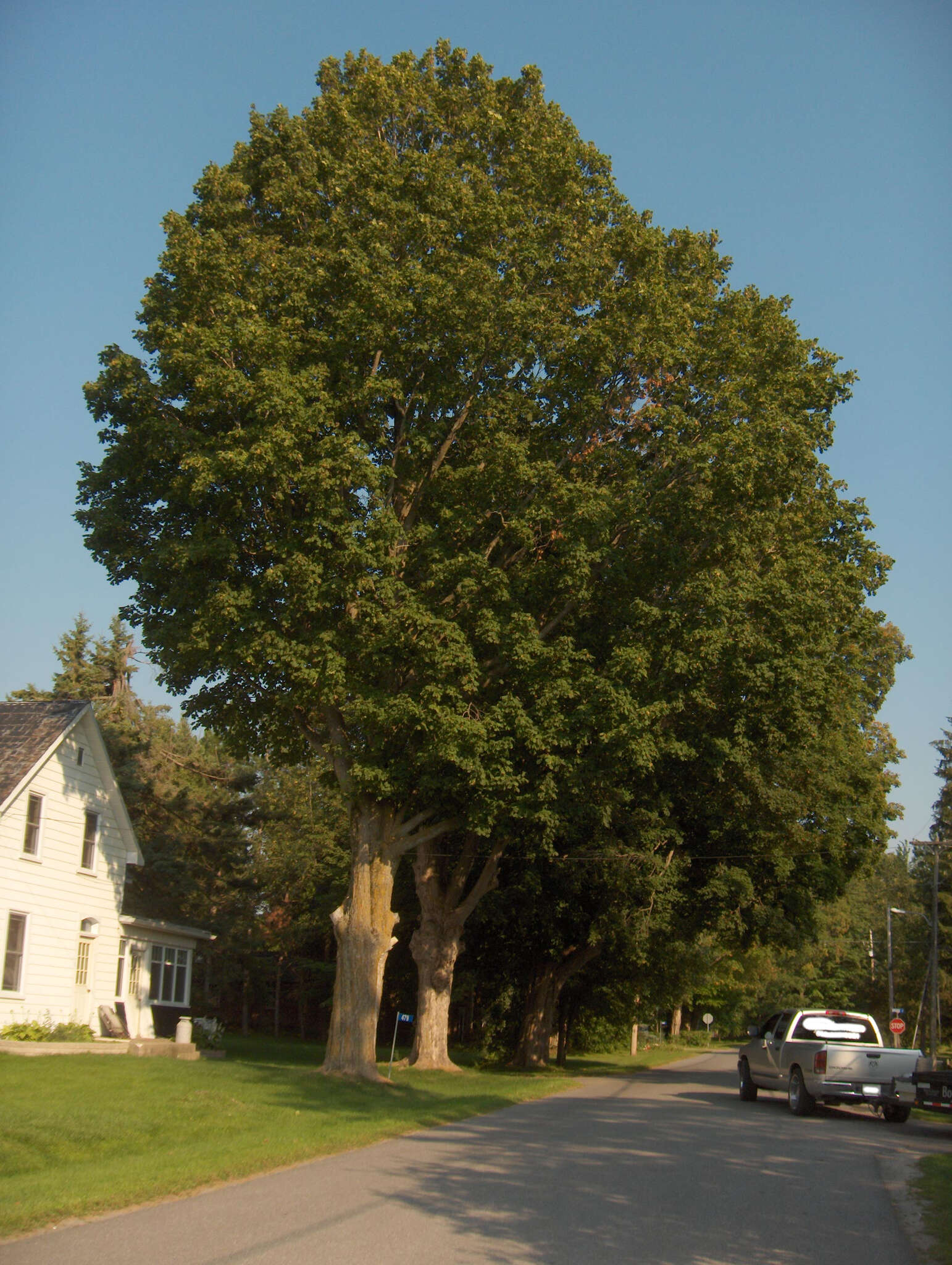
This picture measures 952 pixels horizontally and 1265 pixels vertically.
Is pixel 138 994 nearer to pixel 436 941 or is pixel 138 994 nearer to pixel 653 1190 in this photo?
pixel 436 941

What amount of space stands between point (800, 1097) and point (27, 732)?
60.5 feet

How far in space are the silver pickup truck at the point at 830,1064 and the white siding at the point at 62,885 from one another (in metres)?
15.6

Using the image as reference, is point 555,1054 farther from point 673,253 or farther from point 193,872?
point 673,253

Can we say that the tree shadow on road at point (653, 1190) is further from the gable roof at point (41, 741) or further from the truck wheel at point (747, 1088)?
the gable roof at point (41, 741)

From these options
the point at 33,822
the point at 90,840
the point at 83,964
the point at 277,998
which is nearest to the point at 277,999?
the point at 277,998

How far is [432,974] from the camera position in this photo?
2827cm

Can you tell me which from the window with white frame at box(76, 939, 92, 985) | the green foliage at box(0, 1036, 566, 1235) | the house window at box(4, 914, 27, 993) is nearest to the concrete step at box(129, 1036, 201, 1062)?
the window with white frame at box(76, 939, 92, 985)

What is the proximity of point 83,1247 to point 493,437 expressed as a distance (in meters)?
16.4

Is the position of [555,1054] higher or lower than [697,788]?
lower

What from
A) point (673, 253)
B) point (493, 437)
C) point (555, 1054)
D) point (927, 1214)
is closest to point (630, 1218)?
point (927, 1214)

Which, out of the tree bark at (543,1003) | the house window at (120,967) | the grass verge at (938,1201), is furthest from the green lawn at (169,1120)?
the tree bark at (543,1003)

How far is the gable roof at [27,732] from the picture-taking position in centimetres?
2520

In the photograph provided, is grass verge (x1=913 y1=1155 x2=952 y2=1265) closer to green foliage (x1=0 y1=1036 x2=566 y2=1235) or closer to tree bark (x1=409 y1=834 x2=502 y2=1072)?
green foliage (x1=0 y1=1036 x2=566 y2=1235)

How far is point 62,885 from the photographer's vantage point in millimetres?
26672
